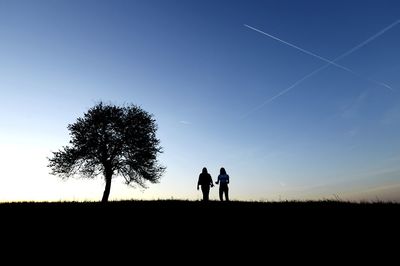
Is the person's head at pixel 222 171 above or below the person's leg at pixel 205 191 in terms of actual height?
above
